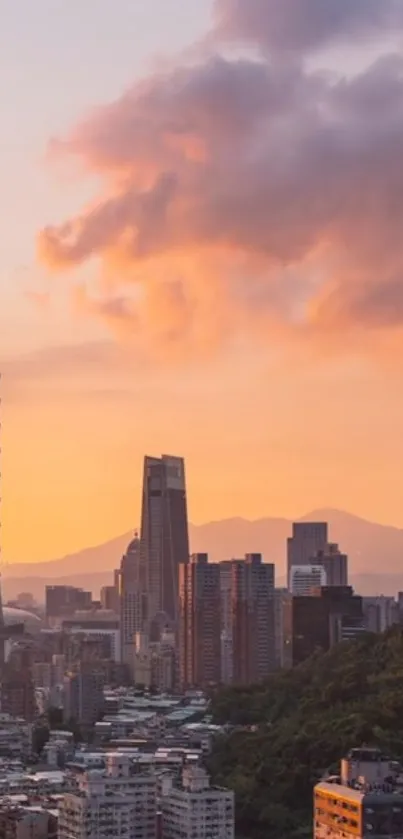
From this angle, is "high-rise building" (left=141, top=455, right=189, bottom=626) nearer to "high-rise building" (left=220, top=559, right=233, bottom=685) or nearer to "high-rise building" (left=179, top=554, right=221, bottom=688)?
"high-rise building" (left=179, top=554, right=221, bottom=688)

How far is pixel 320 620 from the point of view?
25156mm

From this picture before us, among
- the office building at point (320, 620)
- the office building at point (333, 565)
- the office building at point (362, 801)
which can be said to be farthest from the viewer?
the office building at point (333, 565)

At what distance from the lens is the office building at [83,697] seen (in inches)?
923

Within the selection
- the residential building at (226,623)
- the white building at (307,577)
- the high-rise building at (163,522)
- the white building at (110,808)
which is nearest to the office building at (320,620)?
the residential building at (226,623)

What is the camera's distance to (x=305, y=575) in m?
32.8

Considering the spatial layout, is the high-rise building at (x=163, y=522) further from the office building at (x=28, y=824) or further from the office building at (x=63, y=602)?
the office building at (x=28, y=824)

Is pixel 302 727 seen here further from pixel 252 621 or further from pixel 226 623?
pixel 226 623

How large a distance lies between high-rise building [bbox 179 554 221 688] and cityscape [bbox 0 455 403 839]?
4 cm

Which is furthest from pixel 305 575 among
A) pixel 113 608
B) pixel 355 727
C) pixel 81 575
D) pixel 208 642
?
pixel 81 575

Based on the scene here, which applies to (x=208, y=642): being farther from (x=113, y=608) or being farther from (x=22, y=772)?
(x=113, y=608)

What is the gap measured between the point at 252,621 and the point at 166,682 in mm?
1782

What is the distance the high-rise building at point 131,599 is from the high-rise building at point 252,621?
11.1ft

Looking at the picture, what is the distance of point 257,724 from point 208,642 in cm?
1072

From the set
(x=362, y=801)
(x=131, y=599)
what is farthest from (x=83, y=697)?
(x=131, y=599)
